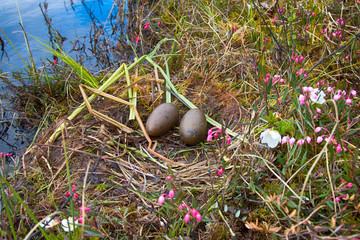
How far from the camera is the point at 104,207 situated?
1.69 m

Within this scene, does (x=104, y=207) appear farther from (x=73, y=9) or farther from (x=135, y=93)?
(x=73, y=9)

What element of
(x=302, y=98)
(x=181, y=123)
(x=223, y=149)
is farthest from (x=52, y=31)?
(x=302, y=98)

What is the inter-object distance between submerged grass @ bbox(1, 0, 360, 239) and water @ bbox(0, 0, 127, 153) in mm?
457

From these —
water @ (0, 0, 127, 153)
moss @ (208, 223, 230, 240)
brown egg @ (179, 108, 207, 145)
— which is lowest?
moss @ (208, 223, 230, 240)

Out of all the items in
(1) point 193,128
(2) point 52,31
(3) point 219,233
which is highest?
(2) point 52,31

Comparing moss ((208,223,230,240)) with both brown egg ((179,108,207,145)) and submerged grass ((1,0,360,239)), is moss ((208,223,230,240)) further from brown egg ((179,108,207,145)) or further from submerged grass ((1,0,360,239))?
brown egg ((179,108,207,145))

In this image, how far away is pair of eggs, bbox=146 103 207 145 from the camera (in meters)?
2.09

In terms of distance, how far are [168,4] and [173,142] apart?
2.31m

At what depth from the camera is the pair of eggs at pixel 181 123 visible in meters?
2.09

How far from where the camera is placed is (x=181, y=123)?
2.17 m

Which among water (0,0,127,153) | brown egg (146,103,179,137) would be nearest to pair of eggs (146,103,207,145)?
brown egg (146,103,179,137)

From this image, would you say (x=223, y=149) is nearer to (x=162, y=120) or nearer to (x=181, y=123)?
(x=181, y=123)

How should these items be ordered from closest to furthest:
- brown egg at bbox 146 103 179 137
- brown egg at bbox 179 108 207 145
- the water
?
brown egg at bbox 179 108 207 145, brown egg at bbox 146 103 179 137, the water

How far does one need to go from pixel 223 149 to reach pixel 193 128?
0.49 m
